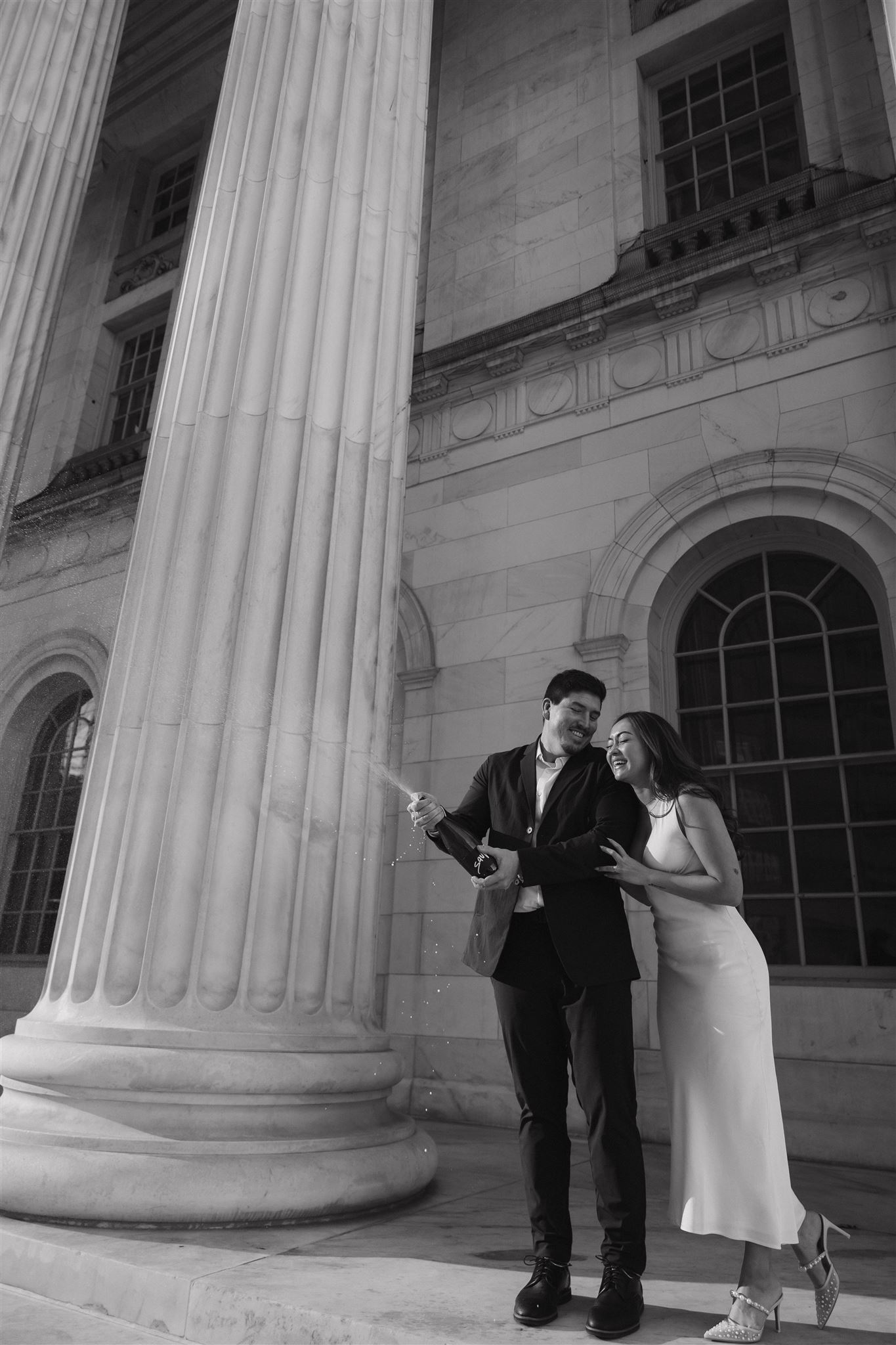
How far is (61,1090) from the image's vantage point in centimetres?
375

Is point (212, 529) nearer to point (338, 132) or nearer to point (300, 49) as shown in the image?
point (338, 132)

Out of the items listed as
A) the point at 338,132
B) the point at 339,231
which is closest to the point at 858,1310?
the point at 339,231

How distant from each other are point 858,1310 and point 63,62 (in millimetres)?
11253

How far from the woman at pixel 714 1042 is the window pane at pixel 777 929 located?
5.05m

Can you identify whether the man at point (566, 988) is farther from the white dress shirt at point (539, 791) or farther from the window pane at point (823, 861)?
the window pane at point (823, 861)

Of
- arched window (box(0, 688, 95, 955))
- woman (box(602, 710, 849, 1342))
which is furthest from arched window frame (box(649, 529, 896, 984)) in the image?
arched window (box(0, 688, 95, 955))

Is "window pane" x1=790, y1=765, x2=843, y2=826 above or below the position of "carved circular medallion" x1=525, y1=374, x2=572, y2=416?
below

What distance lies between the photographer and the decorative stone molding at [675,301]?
369 inches

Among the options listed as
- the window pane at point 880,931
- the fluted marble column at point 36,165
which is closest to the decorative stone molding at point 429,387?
the fluted marble column at point 36,165

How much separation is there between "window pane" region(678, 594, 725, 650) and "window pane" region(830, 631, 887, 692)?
108cm

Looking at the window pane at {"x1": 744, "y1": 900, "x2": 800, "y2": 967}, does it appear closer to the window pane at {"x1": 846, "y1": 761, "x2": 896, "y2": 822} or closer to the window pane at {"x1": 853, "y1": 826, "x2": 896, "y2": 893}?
the window pane at {"x1": 853, "y1": 826, "x2": 896, "y2": 893}

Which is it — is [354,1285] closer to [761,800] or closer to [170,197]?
[761,800]

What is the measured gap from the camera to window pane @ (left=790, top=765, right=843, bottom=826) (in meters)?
7.93

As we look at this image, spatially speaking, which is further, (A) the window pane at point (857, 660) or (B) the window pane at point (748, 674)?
(B) the window pane at point (748, 674)
